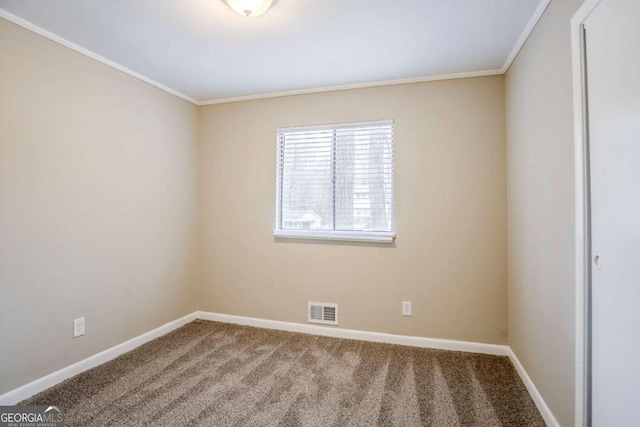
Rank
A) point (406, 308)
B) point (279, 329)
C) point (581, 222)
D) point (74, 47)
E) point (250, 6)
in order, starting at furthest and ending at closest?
1. point (279, 329)
2. point (406, 308)
3. point (74, 47)
4. point (250, 6)
5. point (581, 222)

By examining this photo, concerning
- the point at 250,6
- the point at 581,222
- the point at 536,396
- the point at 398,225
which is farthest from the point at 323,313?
the point at 250,6

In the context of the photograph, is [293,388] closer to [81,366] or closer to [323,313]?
[323,313]

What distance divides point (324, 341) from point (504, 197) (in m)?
2.02

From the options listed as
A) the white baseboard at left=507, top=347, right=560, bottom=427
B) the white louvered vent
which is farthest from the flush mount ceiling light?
the white baseboard at left=507, top=347, right=560, bottom=427

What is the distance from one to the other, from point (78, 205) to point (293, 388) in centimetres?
203

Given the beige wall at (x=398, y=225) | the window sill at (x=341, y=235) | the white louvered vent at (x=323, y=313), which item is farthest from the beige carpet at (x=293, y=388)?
the window sill at (x=341, y=235)

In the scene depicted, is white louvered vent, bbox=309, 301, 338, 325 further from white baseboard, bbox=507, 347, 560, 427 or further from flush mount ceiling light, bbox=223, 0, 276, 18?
flush mount ceiling light, bbox=223, 0, 276, 18

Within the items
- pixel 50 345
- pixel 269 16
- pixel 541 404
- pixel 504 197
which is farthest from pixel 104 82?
pixel 541 404

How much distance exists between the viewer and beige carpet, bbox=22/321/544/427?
1.73 meters

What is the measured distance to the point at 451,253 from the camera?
103 inches

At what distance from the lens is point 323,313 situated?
9.68 ft

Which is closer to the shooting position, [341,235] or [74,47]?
[74,47]

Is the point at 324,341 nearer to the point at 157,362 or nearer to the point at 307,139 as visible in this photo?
the point at 157,362

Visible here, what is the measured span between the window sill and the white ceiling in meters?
1.41
